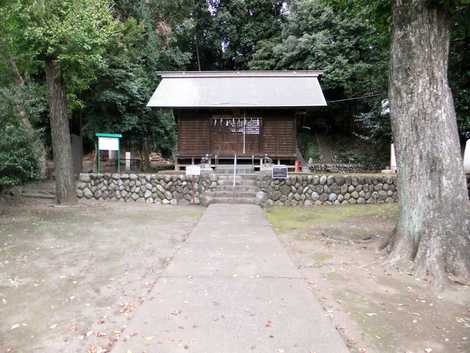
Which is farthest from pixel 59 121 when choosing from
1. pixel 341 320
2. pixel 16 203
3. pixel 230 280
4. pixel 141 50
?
pixel 141 50

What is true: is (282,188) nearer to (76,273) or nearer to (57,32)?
(57,32)

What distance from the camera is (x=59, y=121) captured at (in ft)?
34.5

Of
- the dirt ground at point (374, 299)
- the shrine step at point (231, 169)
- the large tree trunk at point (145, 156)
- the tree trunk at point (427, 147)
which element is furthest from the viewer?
the large tree trunk at point (145, 156)

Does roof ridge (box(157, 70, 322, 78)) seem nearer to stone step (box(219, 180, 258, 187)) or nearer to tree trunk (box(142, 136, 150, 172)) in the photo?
tree trunk (box(142, 136, 150, 172))

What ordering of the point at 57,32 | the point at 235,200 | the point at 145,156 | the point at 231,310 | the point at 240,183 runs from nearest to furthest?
the point at 231,310, the point at 57,32, the point at 235,200, the point at 240,183, the point at 145,156

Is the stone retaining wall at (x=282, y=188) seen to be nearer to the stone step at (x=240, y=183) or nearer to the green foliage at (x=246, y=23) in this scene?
the stone step at (x=240, y=183)

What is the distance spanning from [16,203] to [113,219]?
13.4 ft

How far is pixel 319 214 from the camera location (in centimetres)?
995

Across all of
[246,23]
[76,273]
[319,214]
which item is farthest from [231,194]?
[246,23]

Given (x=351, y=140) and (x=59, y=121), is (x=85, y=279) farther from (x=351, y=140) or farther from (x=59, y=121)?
(x=351, y=140)

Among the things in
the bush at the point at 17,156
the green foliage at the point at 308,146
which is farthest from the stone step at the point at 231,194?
the green foliage at the point at 308,146

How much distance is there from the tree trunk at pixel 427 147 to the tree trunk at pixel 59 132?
30.1 feet

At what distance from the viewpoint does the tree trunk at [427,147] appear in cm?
467

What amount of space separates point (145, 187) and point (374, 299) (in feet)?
30.7
